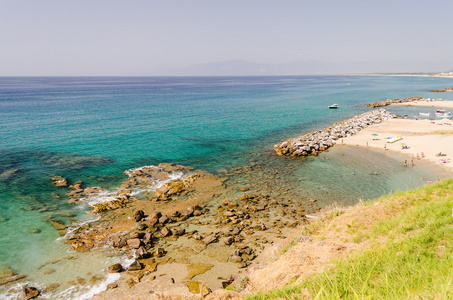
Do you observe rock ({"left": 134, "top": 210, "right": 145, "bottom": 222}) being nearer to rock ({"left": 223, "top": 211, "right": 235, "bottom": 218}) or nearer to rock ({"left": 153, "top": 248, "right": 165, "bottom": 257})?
rock ({"left": 153, "top": 248, "right": 165, "bottom": 257})

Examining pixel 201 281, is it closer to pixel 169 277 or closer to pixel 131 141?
pixel 169 277

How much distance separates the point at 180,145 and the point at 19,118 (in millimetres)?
57048

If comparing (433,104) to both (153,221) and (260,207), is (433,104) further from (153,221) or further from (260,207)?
(153,221)

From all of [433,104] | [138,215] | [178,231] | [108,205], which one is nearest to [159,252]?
[178,231]

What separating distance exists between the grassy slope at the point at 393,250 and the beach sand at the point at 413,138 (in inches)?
1075

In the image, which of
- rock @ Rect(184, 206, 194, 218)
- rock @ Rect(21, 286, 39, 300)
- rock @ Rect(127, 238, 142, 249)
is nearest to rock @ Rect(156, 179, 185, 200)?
rock @ Rect(184, 206, 194, 218)

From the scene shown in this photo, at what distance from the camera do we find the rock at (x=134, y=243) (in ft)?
70.3

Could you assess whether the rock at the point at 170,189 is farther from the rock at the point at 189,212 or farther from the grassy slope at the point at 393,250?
the grassy slope at the point at 393,250

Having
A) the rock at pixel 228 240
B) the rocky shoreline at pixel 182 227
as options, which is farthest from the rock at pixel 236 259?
the rock at pixel 228 240

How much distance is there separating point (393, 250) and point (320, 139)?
141ft

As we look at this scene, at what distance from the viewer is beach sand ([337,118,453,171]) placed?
43.2 metres

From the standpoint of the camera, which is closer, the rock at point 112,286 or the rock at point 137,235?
the rock at point 112,286

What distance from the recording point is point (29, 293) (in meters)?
16.8

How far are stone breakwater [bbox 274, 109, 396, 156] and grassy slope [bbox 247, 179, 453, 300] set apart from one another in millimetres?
26111
